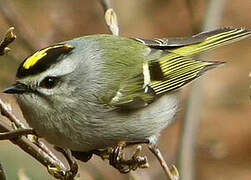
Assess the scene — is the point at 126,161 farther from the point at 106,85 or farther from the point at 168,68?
the point at 168,68

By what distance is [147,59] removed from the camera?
431 centimetres

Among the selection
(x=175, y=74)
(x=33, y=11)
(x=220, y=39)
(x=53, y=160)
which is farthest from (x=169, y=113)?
(x=33, y=11)

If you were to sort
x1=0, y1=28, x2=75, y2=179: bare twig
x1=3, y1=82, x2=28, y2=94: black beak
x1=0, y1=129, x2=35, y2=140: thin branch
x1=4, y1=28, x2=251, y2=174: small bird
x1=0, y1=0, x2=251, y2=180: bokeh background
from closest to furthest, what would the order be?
x1=0, y1=129, x2=35, y2=140: thin branch
x1=0, y1=28, x2=75, y2=179: bare twig
x1=3, y1=82, x2=28, y2=94: black beak
x1=4, y1=28, x2=251, y2=174: small bird
x1=0, y1=0, x2=251, y2=180: bokeh background

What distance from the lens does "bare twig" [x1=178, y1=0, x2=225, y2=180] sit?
14.4 feet

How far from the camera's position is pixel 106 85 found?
4.06 metres

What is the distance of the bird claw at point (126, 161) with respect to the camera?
344 centimetres

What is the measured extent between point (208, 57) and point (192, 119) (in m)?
2.59

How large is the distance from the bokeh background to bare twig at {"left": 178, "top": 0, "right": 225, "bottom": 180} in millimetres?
2032

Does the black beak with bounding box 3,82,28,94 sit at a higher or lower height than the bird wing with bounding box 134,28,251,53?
higher

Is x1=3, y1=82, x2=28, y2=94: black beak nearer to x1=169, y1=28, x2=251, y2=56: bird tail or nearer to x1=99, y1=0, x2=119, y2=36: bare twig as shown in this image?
x1=99, y1=0, x2=119, y2=36: bare twig

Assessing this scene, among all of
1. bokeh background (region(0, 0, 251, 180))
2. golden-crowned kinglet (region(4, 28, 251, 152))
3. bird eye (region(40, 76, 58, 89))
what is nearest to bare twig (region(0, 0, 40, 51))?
golden-crowned kinglet (region(4, 28, 251, 152))

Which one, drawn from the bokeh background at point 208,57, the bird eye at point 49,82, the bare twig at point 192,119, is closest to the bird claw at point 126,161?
the bird eye at point 49,82

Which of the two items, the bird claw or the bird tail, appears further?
the bird tail

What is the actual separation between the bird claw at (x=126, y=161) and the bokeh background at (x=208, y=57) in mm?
3022
